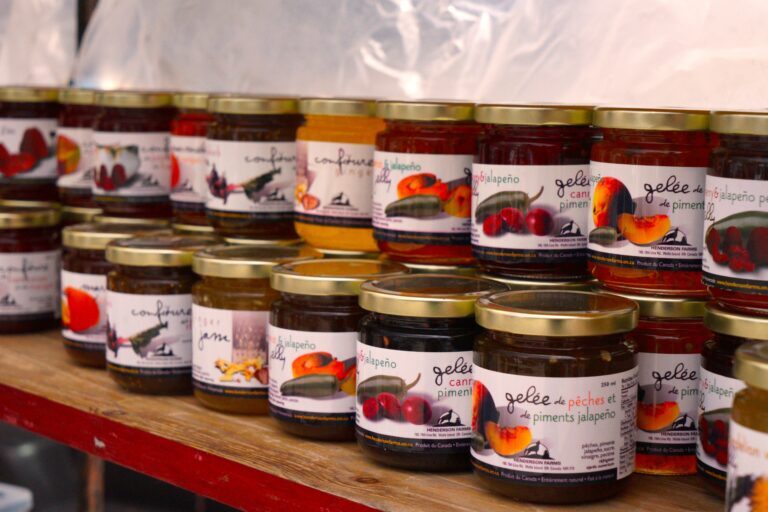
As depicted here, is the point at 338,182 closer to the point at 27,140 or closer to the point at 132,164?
the point at 132,164

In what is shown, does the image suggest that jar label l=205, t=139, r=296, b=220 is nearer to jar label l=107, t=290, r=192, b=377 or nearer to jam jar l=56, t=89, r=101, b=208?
jar label l=107, t=290, r=192, b=377

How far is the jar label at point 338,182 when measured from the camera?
1404mm

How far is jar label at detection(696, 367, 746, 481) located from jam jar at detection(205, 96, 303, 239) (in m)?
0.63

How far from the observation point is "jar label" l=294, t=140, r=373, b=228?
55.3 inches

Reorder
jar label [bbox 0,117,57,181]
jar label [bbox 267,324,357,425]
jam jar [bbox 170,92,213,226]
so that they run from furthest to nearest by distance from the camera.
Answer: jar label [bbox 0,117,57,181] → jam jar [bbox 170,92,213,226] → jar label [bbox 267,324,357,425]

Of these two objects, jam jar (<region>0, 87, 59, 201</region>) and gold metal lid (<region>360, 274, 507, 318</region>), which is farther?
jam jar (<region>0, 87, 59, 201</region>)

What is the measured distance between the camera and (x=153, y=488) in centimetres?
216

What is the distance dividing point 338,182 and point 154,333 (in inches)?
12.1

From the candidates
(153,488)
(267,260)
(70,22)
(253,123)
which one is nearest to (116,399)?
(267,260)

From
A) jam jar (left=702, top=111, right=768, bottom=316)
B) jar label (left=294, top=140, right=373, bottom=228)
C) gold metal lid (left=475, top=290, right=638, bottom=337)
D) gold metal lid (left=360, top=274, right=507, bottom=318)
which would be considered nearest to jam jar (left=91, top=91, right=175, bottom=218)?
jar label (left=294, top=140, right=373, bottom=228)

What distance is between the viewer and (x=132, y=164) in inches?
65.6

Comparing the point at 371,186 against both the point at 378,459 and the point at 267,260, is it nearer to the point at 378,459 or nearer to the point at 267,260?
the point at 267,260

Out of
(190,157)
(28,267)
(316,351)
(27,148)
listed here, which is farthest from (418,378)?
(27,148)

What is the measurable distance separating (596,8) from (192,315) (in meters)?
0.66
